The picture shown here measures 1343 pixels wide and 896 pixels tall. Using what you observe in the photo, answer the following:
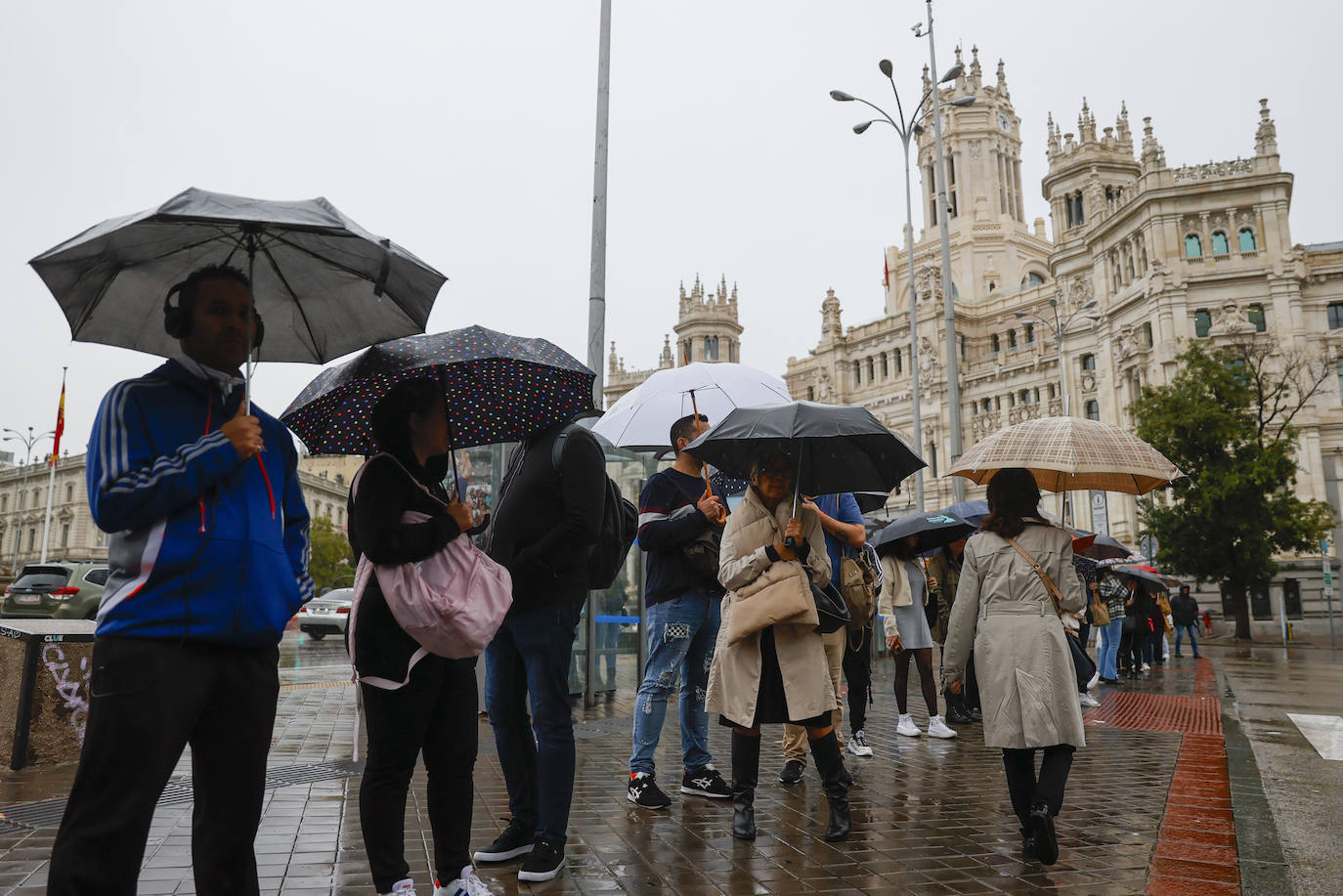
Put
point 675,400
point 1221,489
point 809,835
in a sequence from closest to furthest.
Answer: point 809,835
point 675,400
point 1221,489

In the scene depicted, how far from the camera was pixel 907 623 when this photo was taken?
Result: 27.9ft

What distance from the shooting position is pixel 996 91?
287ft

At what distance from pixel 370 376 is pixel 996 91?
94890 mm

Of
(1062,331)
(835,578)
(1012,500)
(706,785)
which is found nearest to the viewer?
(1012,500)

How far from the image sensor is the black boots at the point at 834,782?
15.7ft

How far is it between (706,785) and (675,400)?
2.68 metres

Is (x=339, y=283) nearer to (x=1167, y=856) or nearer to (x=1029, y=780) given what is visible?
(x=1029, y=780)

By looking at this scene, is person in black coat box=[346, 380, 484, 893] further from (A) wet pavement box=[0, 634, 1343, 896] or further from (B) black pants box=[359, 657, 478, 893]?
(A) wet pavement box=[0, 634, 1343, 896]

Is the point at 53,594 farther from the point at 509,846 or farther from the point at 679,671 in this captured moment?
the point at 509,846

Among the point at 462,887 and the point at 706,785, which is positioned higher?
the point at 462,887

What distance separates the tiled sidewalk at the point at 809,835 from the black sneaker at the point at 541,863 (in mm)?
65

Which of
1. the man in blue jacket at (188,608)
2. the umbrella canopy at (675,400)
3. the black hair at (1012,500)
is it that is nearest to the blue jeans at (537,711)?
the man in blue jacket at (188,608)

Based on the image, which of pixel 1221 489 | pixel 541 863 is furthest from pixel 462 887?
pixel 1221 489

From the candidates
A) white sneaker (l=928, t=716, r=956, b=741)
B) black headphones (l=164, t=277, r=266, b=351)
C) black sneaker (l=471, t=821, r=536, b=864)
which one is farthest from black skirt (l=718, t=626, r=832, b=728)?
white sneaker (l=928, t=716, r=956, b=741)
